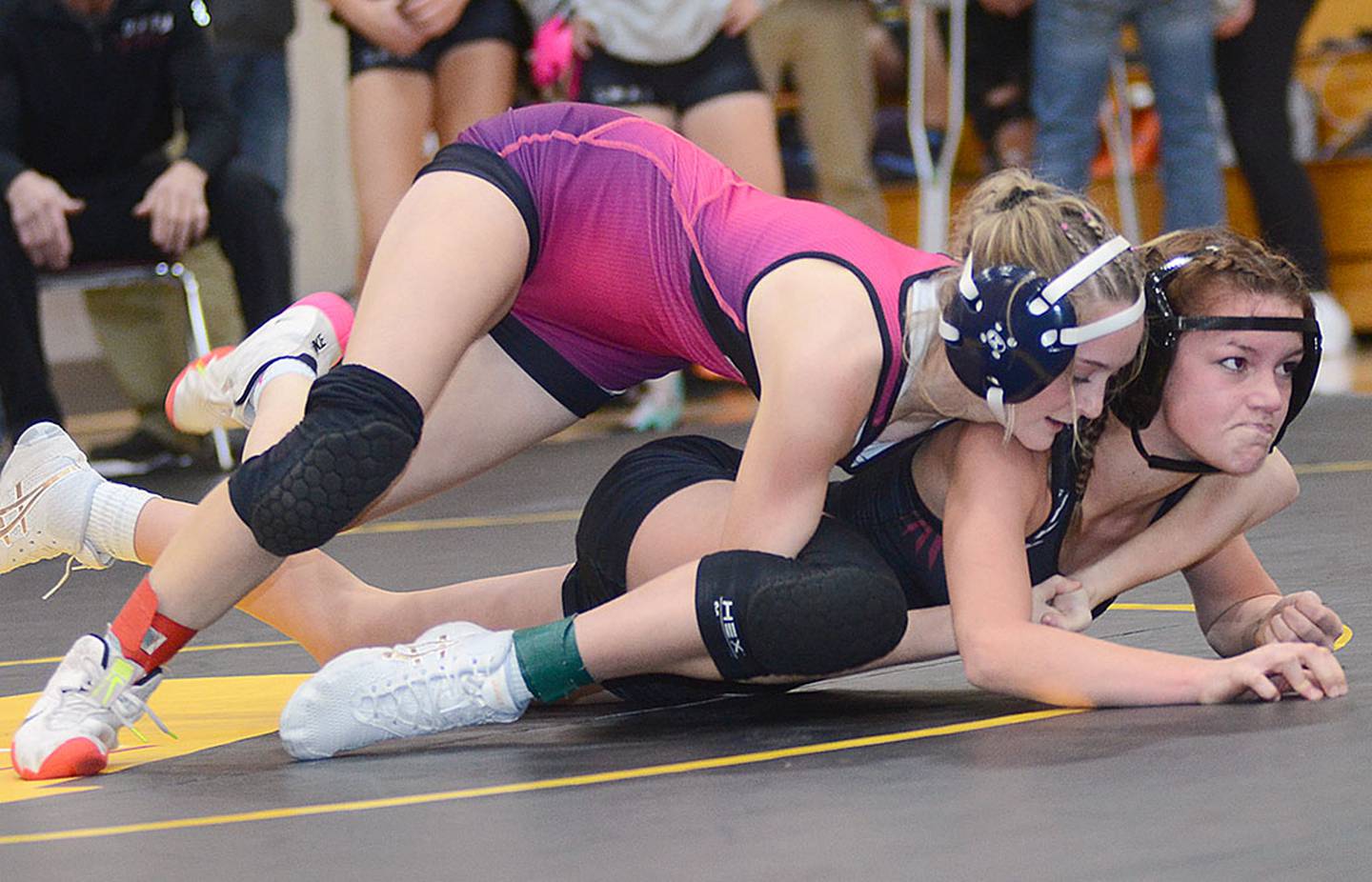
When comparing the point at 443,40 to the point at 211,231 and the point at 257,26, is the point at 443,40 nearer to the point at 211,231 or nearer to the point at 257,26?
the point at 211,231

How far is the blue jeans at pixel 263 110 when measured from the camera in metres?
6.47

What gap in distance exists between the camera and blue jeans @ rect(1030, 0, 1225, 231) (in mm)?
5840

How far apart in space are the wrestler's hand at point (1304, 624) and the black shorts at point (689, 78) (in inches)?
121

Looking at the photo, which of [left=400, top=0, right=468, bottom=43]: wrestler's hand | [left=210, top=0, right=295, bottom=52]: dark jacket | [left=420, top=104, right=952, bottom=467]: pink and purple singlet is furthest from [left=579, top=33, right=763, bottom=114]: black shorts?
[left=420, top=104, right=952, bottom=467]: pink and purple singlet

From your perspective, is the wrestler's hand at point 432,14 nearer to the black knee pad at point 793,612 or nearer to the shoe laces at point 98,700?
the shoe laces at point 98,700

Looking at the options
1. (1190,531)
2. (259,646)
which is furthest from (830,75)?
(1190,531)

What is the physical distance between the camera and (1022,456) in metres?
2.54

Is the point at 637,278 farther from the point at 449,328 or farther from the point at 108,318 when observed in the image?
the point at 108,318

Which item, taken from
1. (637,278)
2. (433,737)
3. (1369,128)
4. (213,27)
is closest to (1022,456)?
(637,278)

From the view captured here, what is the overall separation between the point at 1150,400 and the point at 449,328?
86 cm

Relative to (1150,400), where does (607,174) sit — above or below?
above

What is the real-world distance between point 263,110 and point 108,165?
98 cm

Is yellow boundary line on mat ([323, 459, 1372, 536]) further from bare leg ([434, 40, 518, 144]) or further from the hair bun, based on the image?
the hair bun

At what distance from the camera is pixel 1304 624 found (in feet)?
8.50
